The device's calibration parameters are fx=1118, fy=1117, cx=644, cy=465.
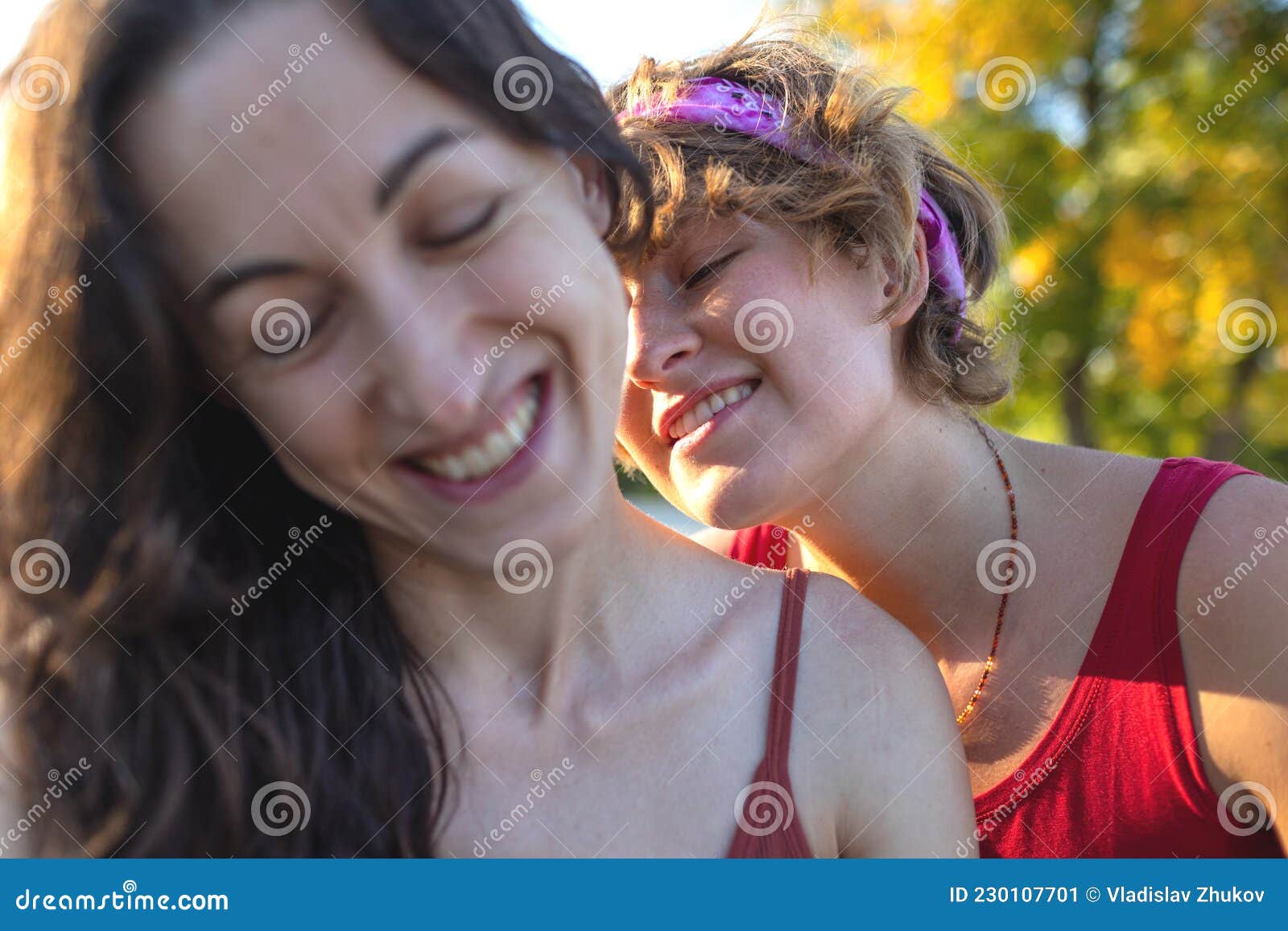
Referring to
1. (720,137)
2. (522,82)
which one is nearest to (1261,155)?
(720,137)

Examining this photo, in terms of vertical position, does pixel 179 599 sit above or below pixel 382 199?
below

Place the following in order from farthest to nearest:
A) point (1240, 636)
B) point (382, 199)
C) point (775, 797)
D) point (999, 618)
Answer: point (999, 618) → point (1240, 636) → point (775, 797) → point (382, 199)

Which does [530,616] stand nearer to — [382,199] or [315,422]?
[315,422]

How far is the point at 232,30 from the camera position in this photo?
139 centimetres

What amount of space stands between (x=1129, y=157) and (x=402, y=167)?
719 centimetres

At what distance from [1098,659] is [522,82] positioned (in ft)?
5.24

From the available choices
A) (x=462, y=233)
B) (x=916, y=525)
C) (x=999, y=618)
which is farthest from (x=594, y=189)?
(x=999, y=618)

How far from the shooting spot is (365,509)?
1589mm

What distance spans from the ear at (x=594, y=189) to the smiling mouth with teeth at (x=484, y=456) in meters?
0.35

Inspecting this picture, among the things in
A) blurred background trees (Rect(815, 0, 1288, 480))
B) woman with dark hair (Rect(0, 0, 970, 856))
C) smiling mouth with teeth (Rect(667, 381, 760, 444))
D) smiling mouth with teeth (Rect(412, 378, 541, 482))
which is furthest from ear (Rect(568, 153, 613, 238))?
blurred background trees (Rect(815, 0, 1288, 480))

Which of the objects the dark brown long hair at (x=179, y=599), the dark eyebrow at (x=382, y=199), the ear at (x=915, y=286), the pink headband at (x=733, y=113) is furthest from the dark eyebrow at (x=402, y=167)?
the ear at (x=915, y=286)

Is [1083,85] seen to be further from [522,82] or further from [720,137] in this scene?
[522,82]

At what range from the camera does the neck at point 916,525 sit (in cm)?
252

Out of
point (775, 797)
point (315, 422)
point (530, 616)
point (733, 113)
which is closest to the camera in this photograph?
point (315, 422)
